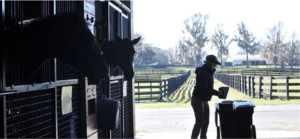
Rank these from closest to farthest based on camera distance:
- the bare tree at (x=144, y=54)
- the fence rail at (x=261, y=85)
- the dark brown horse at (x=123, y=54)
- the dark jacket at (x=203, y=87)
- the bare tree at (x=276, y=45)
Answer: the dark brown horse at (x=123, y=54)
the dark jacket at (x=203, y=87)
the fence rail at (x=261, y=85)
the bare tree at (x=144, y=54)
the bare tree at (x=276, y=45)

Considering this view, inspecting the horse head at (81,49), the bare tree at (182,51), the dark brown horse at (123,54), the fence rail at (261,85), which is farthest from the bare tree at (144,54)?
the horse head at (81,49)

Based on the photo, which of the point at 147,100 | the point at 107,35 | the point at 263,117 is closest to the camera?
the point at 107,35

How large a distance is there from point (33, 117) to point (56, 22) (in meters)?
0.90

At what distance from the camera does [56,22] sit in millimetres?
3490

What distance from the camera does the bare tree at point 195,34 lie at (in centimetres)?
7500

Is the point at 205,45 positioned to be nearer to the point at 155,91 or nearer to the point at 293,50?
the point at 293,50

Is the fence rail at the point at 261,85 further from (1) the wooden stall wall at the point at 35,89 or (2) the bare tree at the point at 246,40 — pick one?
(2) the bare tree at the point at 246,40

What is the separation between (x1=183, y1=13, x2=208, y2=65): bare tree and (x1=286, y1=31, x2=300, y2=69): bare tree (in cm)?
1671

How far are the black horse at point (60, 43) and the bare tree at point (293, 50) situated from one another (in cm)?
7395

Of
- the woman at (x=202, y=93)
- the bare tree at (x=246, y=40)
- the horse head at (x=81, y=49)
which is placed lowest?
the woman at (x=202, y=93)

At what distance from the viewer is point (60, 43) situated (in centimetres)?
350

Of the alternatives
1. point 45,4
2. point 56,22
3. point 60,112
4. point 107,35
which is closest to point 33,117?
point 60,112

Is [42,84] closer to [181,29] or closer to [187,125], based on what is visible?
[187,125]

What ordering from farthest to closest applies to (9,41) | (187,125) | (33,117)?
(187,125), (33,117), (9,41)
